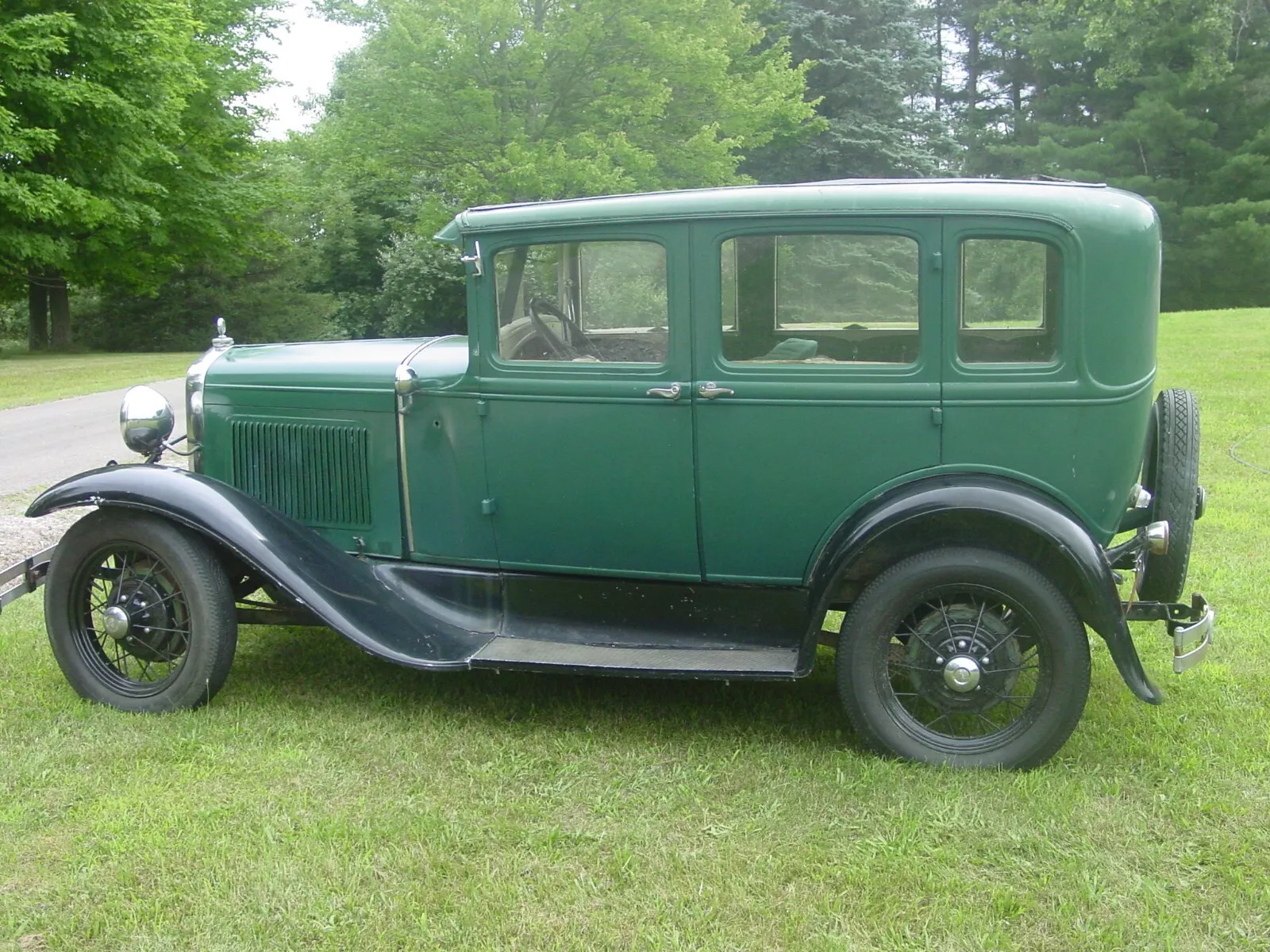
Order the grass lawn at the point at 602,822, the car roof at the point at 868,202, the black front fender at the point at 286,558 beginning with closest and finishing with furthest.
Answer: the grass lawn at the point at 602,822, the car roof at the point at 868,202, the black front fender at the point at 286,558

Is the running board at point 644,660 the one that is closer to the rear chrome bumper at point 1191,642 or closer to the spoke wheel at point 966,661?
the spoke wheel at point 966,661

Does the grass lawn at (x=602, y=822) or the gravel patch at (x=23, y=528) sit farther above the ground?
the gravel patch at (x=23, y=528)

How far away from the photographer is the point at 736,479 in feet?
12.9

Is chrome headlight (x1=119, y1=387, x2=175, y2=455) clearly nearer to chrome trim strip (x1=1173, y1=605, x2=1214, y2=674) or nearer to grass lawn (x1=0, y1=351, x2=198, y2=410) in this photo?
chrome trim strip (x1=1173, y1=605, x2=1214, y2=674)

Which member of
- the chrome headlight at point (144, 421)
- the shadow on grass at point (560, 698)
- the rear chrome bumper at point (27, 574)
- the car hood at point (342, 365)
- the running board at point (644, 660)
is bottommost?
the shadow on grass at point (560, 698)

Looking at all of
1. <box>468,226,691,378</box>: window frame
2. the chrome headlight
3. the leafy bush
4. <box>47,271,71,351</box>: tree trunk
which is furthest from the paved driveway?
<box>47,271,71,351</box>: tree trunk

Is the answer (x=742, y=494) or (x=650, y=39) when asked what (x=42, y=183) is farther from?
(x=742, y=494)

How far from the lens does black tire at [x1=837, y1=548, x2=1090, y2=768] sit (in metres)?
3.58

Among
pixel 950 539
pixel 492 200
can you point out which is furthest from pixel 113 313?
pixel 950 539

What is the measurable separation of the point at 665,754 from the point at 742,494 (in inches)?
37.8

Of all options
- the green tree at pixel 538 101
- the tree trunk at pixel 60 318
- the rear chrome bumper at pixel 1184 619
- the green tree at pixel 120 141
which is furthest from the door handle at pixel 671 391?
the tree trunk at pixel 60 318

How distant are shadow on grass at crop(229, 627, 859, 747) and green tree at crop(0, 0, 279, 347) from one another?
15816 millimetres

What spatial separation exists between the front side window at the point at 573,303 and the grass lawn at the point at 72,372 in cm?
1222

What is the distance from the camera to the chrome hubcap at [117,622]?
4.23m
